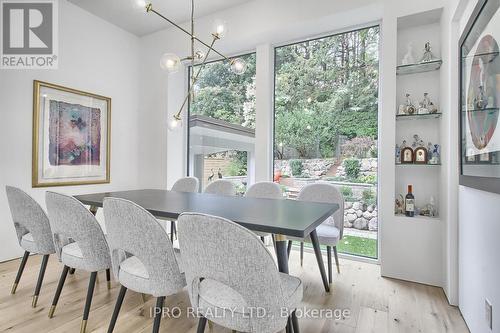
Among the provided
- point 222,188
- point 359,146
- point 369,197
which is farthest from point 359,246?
point 222,188

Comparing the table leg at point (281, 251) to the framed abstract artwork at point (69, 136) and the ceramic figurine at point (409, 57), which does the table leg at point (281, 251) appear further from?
the framed abstract artwork at point (69, 136)

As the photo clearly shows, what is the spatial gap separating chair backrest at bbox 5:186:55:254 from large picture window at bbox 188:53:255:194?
2312mm

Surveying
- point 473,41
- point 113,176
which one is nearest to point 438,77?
point 473,41

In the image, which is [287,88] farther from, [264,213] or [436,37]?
[264,213]

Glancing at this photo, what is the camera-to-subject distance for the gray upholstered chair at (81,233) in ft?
5.08

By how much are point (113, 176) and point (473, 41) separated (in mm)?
4170

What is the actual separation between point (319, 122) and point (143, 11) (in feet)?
8.89

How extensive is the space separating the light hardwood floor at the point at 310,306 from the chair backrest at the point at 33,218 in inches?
18.0

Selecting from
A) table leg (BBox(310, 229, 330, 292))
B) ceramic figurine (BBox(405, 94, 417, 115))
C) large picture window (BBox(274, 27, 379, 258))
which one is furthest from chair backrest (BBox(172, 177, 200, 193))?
ceramic figurine (BBox(405, 94, 417, 115))

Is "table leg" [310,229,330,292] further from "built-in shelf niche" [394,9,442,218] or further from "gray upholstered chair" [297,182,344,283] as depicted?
"built-in shelf niche" [394,9,442,218]

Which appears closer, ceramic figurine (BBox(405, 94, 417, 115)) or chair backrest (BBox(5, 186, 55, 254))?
chair backrest (BBox(5, 186, 55, 254))

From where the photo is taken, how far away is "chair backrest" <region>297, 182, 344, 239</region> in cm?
245

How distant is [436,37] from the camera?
8.38 ft

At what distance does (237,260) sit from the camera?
0.98 metres
